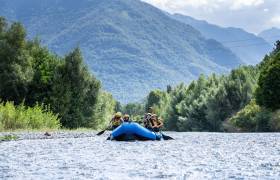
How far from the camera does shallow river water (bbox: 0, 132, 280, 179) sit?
73.9ft

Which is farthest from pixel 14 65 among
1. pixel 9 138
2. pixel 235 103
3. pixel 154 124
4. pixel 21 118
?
pixel 235 103

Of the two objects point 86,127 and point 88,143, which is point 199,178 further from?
point 86,127

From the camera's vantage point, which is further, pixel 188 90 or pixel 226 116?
pixel 188 90

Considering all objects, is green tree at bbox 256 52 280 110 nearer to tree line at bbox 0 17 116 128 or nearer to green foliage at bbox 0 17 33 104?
tree line at bbox 0 17 116 128

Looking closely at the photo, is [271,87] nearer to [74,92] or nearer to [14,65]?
[74,92]

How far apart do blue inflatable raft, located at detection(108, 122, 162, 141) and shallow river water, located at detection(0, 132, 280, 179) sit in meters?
0.84

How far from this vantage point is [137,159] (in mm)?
27891

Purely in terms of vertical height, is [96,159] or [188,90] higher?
[188,90]

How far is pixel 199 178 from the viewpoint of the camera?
70.2 ft

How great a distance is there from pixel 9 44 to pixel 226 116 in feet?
101

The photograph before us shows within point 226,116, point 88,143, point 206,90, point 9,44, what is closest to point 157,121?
point 88,143

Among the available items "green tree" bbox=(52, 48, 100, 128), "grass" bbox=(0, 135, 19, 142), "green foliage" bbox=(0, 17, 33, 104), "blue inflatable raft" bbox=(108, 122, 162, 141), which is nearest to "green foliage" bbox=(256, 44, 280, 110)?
"green tree" bbox=(52, 48, 100, 128)


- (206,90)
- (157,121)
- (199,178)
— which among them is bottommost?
(199,178)

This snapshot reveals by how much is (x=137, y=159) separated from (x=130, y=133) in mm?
10163
